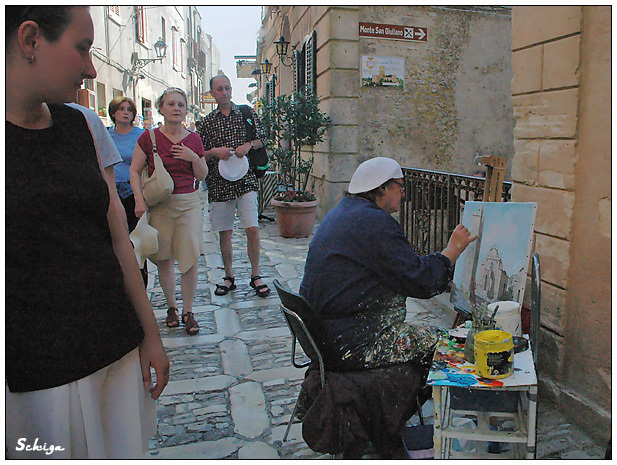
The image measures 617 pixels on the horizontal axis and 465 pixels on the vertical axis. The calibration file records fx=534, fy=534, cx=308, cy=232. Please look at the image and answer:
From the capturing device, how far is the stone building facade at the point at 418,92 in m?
8.20

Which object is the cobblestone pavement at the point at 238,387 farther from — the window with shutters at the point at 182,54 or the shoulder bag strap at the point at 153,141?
the window with shutters at the point at 182,54

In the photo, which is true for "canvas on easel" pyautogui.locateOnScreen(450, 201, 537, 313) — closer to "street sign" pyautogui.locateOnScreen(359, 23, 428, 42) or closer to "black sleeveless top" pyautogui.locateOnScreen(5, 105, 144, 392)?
"black sleeveless top" pyautogui.locateOnScreen(5, 105, 144, 392)

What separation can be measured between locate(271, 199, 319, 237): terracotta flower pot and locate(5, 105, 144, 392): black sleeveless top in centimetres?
655

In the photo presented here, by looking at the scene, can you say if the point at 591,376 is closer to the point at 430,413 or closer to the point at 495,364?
the point at 430,413

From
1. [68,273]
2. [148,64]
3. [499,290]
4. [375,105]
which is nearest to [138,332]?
[68,273]

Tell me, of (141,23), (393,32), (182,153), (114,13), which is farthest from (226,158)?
(141,23)

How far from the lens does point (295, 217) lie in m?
7.95

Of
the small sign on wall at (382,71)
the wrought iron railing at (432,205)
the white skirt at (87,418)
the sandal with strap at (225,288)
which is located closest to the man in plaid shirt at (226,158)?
the sandal with strap at (225,288)

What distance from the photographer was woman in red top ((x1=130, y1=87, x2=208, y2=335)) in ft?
13.0

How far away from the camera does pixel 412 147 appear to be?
8625mm

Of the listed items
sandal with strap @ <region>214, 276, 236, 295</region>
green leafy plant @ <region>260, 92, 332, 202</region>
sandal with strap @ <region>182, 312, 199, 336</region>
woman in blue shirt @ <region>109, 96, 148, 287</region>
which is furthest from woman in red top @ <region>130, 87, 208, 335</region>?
green leafy plant @ <region>260, 92, 332, 202</region>

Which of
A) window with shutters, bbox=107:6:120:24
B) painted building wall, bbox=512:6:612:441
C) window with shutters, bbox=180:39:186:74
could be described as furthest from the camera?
window with shutters, bbox=180:39:186:74

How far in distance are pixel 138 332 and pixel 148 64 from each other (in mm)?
20422

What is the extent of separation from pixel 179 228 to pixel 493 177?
2322 mm
